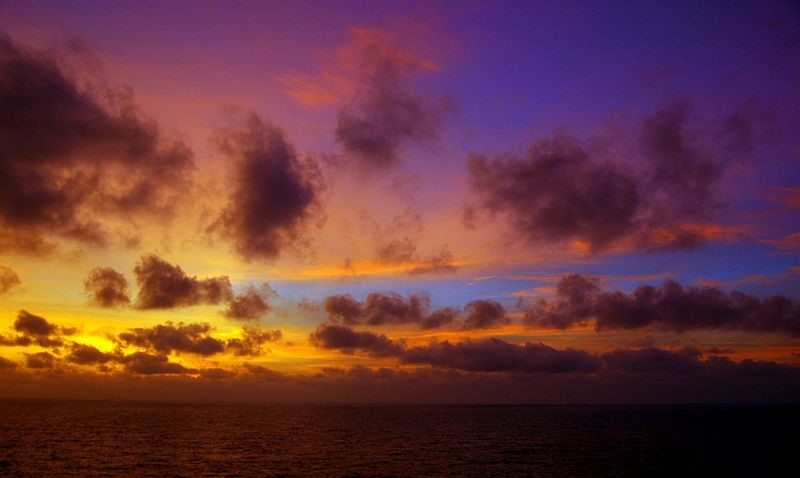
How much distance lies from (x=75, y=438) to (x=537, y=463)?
9962 centimetres

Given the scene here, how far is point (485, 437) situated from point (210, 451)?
221ft

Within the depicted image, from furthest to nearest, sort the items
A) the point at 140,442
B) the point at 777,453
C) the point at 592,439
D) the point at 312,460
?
1. the point at 592,439
2. the point at 140,442
3. the point at 777,453
4. the point at 312,460

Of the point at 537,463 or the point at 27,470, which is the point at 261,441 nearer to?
the point at 27,470

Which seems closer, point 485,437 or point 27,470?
point 27,470

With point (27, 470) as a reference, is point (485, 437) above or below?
below

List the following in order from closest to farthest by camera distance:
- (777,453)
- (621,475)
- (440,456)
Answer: (621,475) → (440,456) → (777,453)

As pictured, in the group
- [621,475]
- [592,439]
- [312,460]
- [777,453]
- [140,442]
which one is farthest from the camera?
[592,439]

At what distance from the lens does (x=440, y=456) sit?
308 ft

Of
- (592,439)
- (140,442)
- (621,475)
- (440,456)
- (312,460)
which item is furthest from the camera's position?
(592,439)

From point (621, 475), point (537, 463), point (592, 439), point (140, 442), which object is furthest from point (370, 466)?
point (592, 439)

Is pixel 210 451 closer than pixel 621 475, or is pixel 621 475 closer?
pixel 621 475

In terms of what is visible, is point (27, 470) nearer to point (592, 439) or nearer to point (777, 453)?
point (592, 439)

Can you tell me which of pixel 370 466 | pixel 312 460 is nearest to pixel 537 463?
pixel 370 466

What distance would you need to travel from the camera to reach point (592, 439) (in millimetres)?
127938
